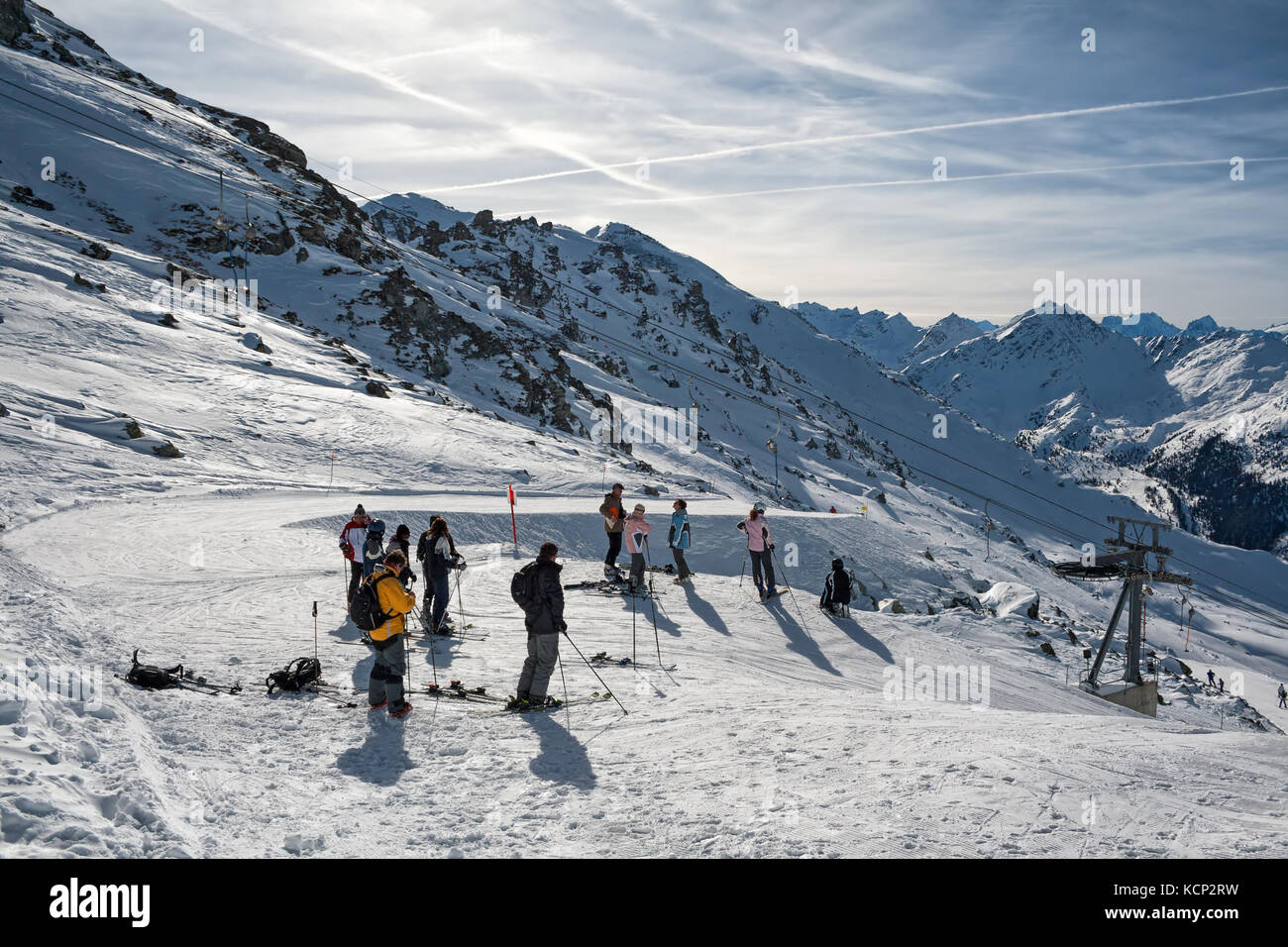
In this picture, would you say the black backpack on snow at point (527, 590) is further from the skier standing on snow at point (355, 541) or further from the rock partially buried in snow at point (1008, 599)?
the rock partially buried in snow at point (1008, 599)

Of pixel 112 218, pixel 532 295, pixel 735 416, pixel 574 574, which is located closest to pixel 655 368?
pixel 735 416

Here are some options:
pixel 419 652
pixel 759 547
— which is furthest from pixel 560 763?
pixel 759 547

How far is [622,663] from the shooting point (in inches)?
508

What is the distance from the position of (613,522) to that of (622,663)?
540 centimetres

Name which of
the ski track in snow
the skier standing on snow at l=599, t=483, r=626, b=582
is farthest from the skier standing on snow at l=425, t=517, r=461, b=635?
the skier standing on snow at l=599, t=483, r=626, b=582

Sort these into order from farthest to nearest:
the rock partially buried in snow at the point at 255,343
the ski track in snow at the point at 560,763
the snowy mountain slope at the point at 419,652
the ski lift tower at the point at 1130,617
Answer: the rock partially buried in snow at the point at 255,343 → the ski lift tower at the point at 1130,617 → the snowy mountain slope at the point at 419,652 → the ski track in snow at the point at 560,763

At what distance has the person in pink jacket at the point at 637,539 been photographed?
17266 millimetres

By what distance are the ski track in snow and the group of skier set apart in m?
0.56

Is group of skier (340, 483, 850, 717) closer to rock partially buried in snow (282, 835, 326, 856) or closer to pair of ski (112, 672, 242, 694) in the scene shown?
pair of ski (112, 672, 242, 694)

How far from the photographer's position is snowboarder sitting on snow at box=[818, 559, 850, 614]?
18.6m

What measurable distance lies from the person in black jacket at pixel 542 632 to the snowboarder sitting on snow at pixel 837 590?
10436 mm

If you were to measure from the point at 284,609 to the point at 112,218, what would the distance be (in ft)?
181

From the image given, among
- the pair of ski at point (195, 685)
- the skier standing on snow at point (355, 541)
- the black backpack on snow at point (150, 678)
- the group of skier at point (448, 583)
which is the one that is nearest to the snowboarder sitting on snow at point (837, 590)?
the group of skier at point (448, 583)
